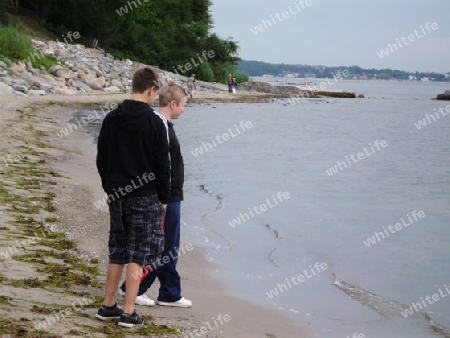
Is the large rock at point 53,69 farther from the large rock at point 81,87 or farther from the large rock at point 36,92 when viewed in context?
the large rock at point 36,92

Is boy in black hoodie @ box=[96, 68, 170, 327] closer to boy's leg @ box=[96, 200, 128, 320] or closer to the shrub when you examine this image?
boy's leg @ box=[96, 200, 128, 320]

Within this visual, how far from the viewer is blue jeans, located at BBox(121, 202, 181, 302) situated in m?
5.98

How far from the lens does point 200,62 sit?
64938 mm

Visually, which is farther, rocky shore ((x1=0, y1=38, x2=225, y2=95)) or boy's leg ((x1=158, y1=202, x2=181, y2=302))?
rocky shore ((x1=0, y1=38, x2=225, y2=95))

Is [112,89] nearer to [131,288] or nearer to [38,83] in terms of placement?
[38,83]

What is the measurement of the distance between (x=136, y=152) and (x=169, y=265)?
4.34 ft

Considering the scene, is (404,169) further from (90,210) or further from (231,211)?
(90,210)

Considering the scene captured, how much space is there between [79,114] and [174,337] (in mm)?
26001

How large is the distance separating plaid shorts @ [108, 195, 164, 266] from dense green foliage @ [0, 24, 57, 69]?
1377 inches

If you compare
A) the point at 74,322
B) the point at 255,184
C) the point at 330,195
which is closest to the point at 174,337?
the point at 74,322

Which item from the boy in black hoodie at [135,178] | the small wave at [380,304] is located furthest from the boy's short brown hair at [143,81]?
the small wave at [380,304]

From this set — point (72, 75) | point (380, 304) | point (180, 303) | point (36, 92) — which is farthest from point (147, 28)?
point (180, 303)

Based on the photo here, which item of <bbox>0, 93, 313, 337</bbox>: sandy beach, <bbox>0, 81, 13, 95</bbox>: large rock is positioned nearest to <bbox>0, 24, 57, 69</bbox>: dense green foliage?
<bbox>0, 81, 13, 95</bbox>: large rock

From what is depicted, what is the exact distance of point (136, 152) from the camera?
522cm
